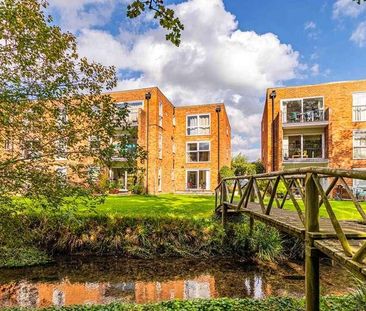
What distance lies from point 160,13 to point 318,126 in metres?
20.4

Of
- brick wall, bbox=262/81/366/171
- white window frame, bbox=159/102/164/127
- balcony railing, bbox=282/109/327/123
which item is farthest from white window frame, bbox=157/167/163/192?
balcony railing, bbox=282/109/327/123

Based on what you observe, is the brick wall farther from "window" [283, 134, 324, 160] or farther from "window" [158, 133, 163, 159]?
"window" [158, 133, 163, 159]

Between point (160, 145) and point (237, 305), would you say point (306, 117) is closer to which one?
point (160, 145)

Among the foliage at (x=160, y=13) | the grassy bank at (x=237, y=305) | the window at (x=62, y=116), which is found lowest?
the grassy bank at (x=237, y=305)

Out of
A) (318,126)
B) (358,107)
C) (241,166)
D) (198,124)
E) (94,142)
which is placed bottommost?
(94,142)

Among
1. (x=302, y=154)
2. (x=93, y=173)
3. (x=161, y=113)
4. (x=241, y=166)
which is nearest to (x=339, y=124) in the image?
(x=302, y=154)

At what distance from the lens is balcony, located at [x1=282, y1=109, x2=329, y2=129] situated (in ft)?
66.1

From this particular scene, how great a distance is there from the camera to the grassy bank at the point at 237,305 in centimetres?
494

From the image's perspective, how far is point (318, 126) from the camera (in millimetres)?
20688

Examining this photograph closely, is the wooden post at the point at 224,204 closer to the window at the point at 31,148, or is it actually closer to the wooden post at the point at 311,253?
the wooden post at the point at 311,253

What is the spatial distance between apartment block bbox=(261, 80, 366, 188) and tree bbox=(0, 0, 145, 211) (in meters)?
17.7

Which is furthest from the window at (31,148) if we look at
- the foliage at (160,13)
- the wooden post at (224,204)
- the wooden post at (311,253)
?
the wooden post at (224,204)

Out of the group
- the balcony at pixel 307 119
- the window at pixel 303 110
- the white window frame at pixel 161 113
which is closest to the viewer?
the balcony at pixel 307 119

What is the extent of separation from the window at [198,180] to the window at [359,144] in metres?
11.8
